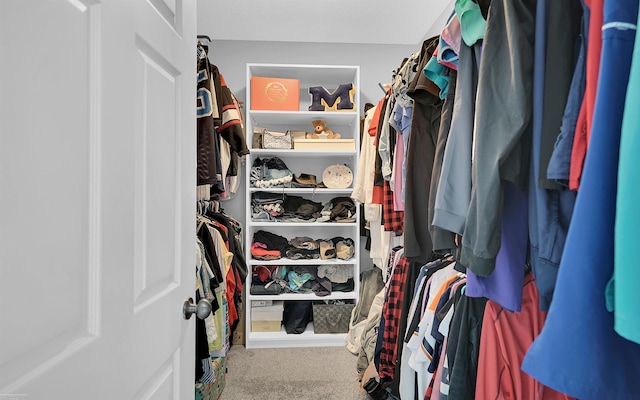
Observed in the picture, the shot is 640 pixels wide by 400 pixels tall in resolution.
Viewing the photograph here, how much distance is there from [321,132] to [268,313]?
154 cm

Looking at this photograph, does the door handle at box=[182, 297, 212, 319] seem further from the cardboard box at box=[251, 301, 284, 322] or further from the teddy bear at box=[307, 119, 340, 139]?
the teddy bear at box=[307, 119, 340, 139]

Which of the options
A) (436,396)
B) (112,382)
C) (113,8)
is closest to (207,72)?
(113,8)

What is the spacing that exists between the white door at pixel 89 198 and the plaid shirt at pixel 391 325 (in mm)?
1240

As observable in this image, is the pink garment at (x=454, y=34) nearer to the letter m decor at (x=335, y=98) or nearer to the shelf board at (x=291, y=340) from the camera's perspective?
the letter m decor at (x=335, y=98)

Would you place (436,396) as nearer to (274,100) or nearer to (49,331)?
(49,331)

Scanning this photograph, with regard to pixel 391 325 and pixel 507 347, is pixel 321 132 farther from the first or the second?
pixel 507 347

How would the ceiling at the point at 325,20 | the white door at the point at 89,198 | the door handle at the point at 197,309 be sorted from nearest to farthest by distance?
the white door at the point at 89,198, the door handle at the point at 197,309, the ceiling at the point at 325,20

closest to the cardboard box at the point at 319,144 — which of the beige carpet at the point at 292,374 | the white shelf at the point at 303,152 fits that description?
the white shelf at the point at 303,152

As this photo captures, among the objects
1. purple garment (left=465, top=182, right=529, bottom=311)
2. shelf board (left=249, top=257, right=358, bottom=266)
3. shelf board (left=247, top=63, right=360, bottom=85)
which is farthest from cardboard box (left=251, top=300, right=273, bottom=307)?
purple garment (left=465, top=182, right=529, bottom=311)

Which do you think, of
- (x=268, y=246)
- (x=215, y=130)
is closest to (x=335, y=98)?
(x=215, y=130)

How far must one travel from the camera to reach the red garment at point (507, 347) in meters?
1.03

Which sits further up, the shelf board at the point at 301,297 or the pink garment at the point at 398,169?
the pink garment at the point at 398,169

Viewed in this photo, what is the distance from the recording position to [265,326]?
9.97 ft

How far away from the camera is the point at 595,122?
539 millimetres
